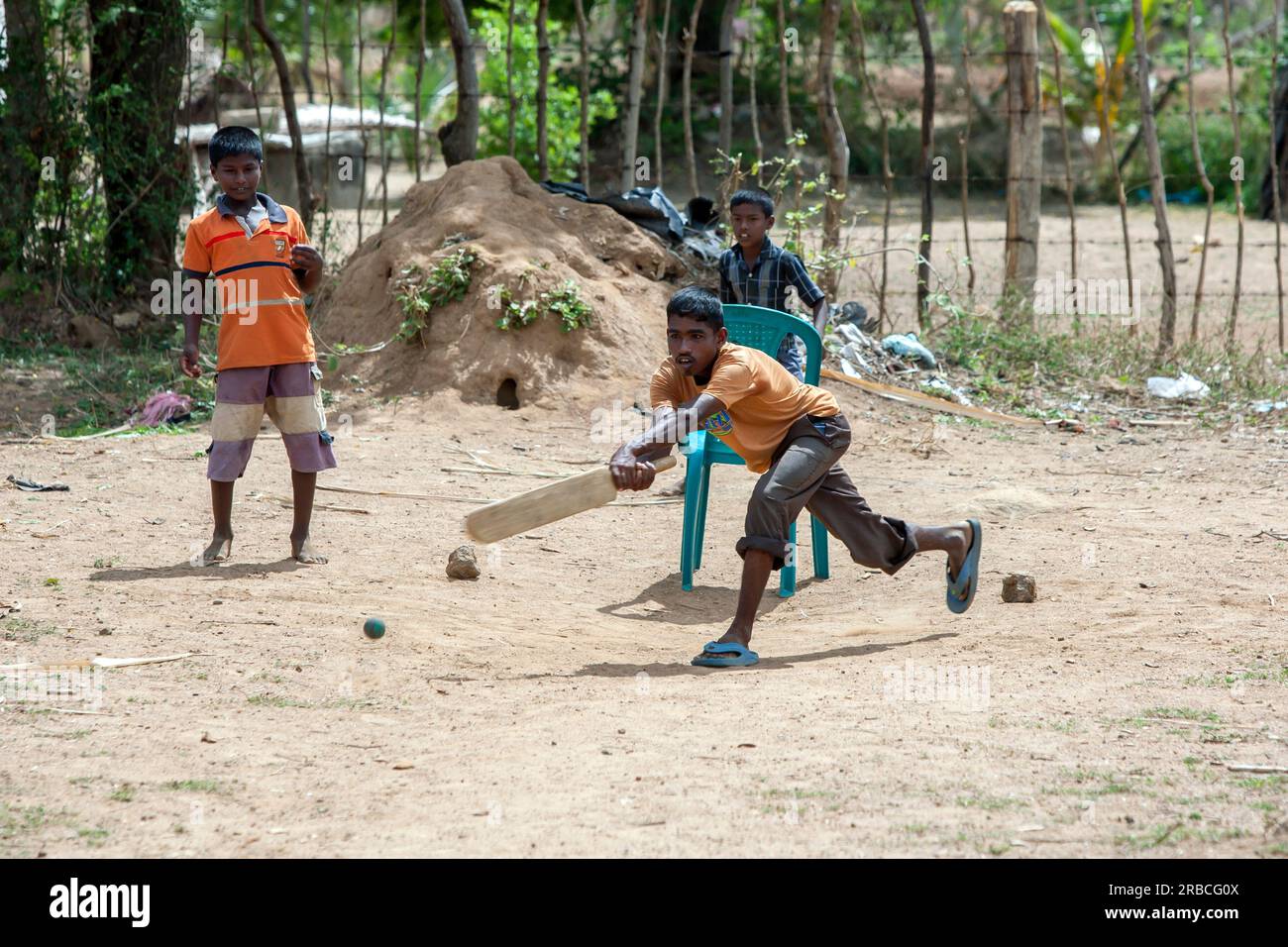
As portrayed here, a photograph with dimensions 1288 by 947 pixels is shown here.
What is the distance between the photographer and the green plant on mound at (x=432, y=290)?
844 centimetres

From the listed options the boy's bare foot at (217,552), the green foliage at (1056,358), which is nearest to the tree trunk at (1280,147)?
the green foliage at (1056,358)

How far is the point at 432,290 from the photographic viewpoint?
27.9ft

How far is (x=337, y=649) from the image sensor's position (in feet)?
14.2

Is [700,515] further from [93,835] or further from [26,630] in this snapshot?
[93,835]

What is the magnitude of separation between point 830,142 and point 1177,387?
2.91m

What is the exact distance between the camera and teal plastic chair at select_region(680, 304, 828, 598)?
18.2ft

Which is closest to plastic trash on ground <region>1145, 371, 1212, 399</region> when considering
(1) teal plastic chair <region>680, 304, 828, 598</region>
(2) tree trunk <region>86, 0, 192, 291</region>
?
(1) teal plastic chair <region>680, 304, 828, 598</region>

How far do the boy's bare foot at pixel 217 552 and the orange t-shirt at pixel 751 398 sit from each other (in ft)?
6.38

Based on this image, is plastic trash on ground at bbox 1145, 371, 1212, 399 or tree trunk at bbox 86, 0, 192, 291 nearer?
plastic trash on ground at bbox 1145, 371, 1212, 399

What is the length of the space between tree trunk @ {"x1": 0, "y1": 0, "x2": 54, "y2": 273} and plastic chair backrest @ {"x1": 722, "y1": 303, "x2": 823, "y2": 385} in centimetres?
591

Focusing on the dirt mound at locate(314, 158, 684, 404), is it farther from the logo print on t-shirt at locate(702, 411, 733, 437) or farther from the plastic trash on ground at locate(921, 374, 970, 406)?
the logo print on t-shirt at locate(702, 411, 733, 437)

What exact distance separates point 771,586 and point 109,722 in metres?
2.85

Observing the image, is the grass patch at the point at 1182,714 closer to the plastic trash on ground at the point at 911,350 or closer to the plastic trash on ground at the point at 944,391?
the plastic trash on ground at the point at 944,391

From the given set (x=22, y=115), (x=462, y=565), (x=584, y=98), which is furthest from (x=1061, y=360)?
(x=22, y=115)
